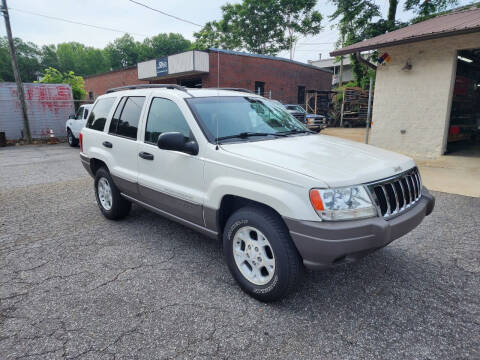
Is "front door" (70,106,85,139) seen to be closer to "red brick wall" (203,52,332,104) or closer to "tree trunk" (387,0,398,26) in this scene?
"red brick wall" (203,52,332,104)

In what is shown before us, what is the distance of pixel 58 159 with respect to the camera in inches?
456

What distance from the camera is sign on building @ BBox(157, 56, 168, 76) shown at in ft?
73.7

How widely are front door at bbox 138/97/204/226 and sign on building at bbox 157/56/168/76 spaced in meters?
20.3

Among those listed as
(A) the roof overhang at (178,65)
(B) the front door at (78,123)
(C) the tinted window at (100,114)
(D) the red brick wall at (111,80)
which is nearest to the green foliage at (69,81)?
(D) the red brick wall at (111,80)

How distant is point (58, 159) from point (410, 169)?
1171 centimetres

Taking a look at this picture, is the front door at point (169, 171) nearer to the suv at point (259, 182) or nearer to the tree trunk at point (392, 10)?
the suv at point (259, 182)

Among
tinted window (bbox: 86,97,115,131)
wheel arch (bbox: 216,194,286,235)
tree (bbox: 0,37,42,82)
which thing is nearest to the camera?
wheel arch (bbox: 216,194,286,235)

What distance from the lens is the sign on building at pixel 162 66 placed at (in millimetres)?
22459

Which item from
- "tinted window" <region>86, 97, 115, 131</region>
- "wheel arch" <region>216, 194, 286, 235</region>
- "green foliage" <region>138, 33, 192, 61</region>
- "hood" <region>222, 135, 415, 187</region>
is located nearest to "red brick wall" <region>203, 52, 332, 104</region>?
"tinted window" <region>86, 97, 115, 131</region>

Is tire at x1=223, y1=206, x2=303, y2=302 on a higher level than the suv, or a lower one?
lower

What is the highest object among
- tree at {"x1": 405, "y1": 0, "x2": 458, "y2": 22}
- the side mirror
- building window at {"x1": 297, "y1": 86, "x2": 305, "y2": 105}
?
tree at {"x1": 405, "y1": 0, "x2": 458, "y2": 22}

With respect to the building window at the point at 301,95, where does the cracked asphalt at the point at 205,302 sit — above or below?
below

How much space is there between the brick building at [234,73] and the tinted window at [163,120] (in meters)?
14.3

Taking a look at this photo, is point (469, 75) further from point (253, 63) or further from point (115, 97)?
point (253, 63)
